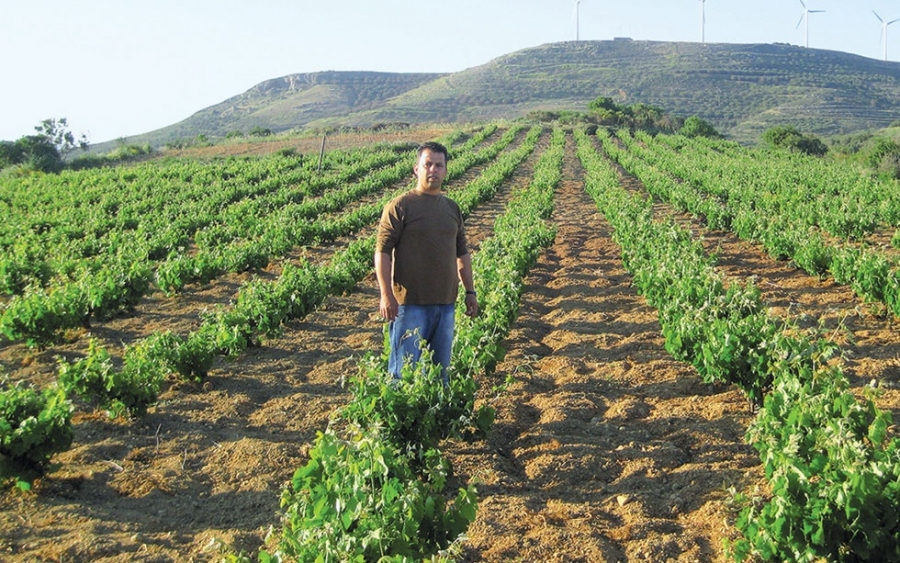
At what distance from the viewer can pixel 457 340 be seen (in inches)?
264

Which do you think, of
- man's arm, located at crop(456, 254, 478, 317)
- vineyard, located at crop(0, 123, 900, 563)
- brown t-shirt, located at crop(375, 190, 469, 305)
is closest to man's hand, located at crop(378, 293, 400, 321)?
brown t-shirt, located at crop(375, 190, 469, 305)

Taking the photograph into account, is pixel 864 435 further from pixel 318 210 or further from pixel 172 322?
pixel 318 210

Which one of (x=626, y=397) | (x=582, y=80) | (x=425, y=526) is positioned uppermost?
(x=582, y=80)

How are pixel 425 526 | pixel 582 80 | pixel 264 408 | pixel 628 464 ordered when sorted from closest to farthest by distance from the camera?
pixel 425 526
pixel 628 464
pixel 264 408
pixel 582 80

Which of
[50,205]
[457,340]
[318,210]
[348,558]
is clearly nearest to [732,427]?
[457,340]

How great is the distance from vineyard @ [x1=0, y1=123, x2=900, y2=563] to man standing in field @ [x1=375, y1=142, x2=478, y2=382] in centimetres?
34

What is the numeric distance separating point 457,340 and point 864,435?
307 cm

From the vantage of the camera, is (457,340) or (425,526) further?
(457,340)

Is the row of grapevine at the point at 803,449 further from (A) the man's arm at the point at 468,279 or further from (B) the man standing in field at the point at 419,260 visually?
(B) the man standing in field at the point at 419,260

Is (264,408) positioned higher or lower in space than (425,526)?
lower

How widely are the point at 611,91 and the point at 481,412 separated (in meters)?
116

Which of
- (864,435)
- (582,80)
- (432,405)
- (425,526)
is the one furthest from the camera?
(582,80)

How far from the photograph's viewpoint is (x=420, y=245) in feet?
18.1

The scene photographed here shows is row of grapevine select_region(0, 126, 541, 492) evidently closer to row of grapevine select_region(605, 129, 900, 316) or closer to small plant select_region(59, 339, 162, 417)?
small plant select_region(59, 339, 162, 417)
